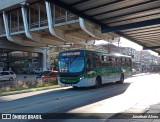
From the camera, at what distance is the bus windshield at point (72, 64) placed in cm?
2025

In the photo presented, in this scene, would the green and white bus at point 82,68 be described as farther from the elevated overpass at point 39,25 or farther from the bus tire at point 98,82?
the elevated overpass at point 39,25

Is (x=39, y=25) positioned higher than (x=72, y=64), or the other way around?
(x=39, y=25)

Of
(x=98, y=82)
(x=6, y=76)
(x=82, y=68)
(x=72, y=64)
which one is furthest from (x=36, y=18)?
(x=82, y=68)

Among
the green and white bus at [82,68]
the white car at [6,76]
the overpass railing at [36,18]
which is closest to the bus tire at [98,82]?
the green and white bus at [82,68]

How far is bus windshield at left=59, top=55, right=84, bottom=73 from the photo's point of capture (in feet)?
66.4

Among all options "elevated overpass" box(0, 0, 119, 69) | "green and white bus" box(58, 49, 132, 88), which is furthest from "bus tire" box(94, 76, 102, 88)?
"elevated overpass" box(0, 0, 119, 69)

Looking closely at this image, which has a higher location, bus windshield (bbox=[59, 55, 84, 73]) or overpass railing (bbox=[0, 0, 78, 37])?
overpass railing (bbox=[0, 0, 78, 37])

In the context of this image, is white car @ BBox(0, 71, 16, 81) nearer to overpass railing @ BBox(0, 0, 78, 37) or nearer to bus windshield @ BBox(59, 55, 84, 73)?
overpass railing @ BBox(0, 0, 78, 37)

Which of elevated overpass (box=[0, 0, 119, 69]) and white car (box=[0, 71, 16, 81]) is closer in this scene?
elevated overpass (box=[0, 0, 119, 69])

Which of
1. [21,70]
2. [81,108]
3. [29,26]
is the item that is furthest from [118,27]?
[21,70]

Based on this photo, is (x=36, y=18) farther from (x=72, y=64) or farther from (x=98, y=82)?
(x=72, y=64)

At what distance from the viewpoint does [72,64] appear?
2052 cm

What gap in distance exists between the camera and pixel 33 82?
74.9 feet

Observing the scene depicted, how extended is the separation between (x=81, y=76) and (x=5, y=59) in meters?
56.5
